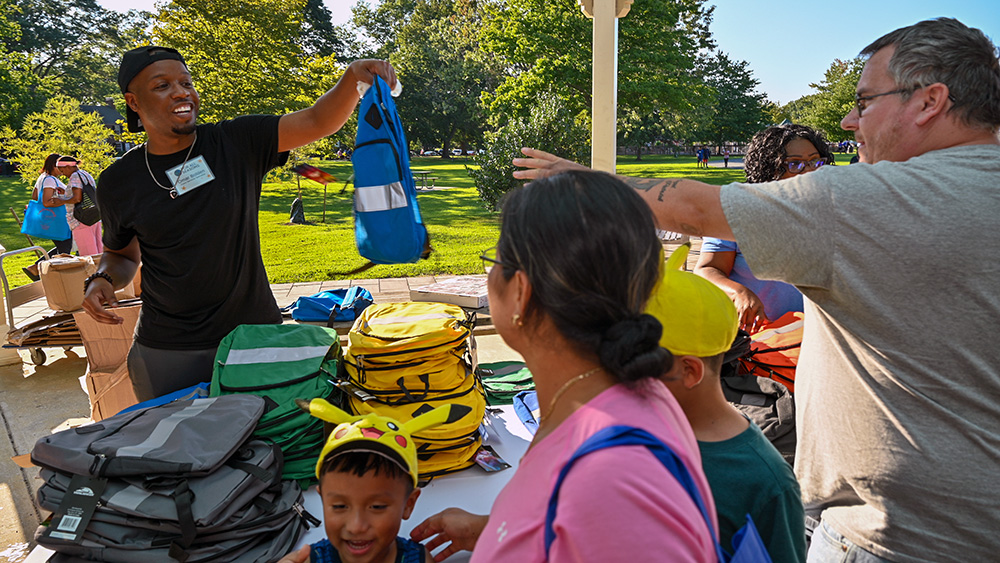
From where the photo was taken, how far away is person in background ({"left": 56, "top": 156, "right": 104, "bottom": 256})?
8.50 meters

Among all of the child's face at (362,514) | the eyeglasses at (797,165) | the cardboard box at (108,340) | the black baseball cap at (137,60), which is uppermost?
the black baseball cap at (137,60)

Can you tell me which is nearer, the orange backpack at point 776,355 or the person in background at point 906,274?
the person in background at point 906,274

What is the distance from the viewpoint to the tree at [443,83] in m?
38.5

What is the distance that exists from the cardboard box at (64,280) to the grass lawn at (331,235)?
6.69 feet

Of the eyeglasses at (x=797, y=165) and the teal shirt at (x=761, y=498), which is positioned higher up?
the eyeglasses at (x=797, y=165)

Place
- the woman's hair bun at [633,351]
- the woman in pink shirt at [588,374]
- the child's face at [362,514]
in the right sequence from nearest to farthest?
1. the woman in pink shirt at [588,374]
2. the woman's hair bun at [633,351]
3. the child's face at [362,514]

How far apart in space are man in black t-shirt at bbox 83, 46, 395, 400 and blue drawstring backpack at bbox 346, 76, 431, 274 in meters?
0.22

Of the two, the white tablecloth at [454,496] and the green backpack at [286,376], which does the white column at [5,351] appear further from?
the white tablecloth at [454,496]

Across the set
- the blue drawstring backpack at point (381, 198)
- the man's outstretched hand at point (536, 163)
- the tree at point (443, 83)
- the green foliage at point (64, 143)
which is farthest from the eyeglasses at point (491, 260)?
the tree at point (443, 83)

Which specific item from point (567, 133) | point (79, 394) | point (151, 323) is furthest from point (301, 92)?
point (151, 323)

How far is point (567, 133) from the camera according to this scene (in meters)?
15.3

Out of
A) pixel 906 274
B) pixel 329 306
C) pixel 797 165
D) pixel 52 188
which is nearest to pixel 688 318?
pixel 906 274

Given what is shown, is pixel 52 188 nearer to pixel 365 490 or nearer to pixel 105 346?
pixel 105 346

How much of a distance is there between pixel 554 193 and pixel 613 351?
231 millimetres
